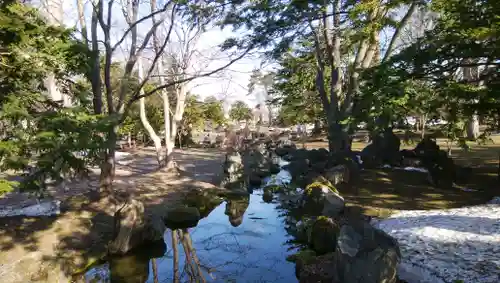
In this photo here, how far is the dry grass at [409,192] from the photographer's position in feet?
24.8

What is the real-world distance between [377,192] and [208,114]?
17.0 meters

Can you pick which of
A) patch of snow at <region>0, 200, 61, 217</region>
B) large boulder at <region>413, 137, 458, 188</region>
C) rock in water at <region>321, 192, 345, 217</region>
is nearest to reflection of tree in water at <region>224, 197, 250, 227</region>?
rock in water at <region>321, 192, 345, 217</region>

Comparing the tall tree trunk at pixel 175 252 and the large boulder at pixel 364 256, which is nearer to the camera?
the large boulder at pixel 364 256

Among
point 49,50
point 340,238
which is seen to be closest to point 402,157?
point 340,238

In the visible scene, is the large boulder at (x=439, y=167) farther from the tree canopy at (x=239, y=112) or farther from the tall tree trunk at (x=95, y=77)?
the tree canopy at (x=239, y=112)

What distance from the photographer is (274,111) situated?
166ft

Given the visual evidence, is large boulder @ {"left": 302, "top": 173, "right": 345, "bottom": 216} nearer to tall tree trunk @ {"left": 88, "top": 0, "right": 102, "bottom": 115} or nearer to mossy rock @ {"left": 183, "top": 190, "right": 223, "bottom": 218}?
mossy rock @ {"left": 183, "top": 190, "right": 223, "bottom": 218}

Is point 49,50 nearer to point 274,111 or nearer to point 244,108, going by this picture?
point 244,108

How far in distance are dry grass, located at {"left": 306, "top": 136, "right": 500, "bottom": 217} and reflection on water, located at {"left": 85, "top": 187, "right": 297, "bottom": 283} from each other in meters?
2.12

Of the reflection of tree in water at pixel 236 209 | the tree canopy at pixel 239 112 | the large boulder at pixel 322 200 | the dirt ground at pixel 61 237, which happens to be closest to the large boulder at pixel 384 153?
the large boulder at pixel 322 200

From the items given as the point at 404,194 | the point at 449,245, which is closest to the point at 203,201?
the point at 404,194

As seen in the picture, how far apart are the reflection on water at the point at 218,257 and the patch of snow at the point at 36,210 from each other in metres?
2.28

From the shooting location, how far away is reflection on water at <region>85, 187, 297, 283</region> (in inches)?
214

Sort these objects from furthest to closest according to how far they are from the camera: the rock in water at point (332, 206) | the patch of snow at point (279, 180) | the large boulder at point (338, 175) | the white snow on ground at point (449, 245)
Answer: the patch of snow at point (279, 180)
the large boulder at point (338, 175)
the rock in water at point (332, 206)
the white snow on ground at point (449, 245)
